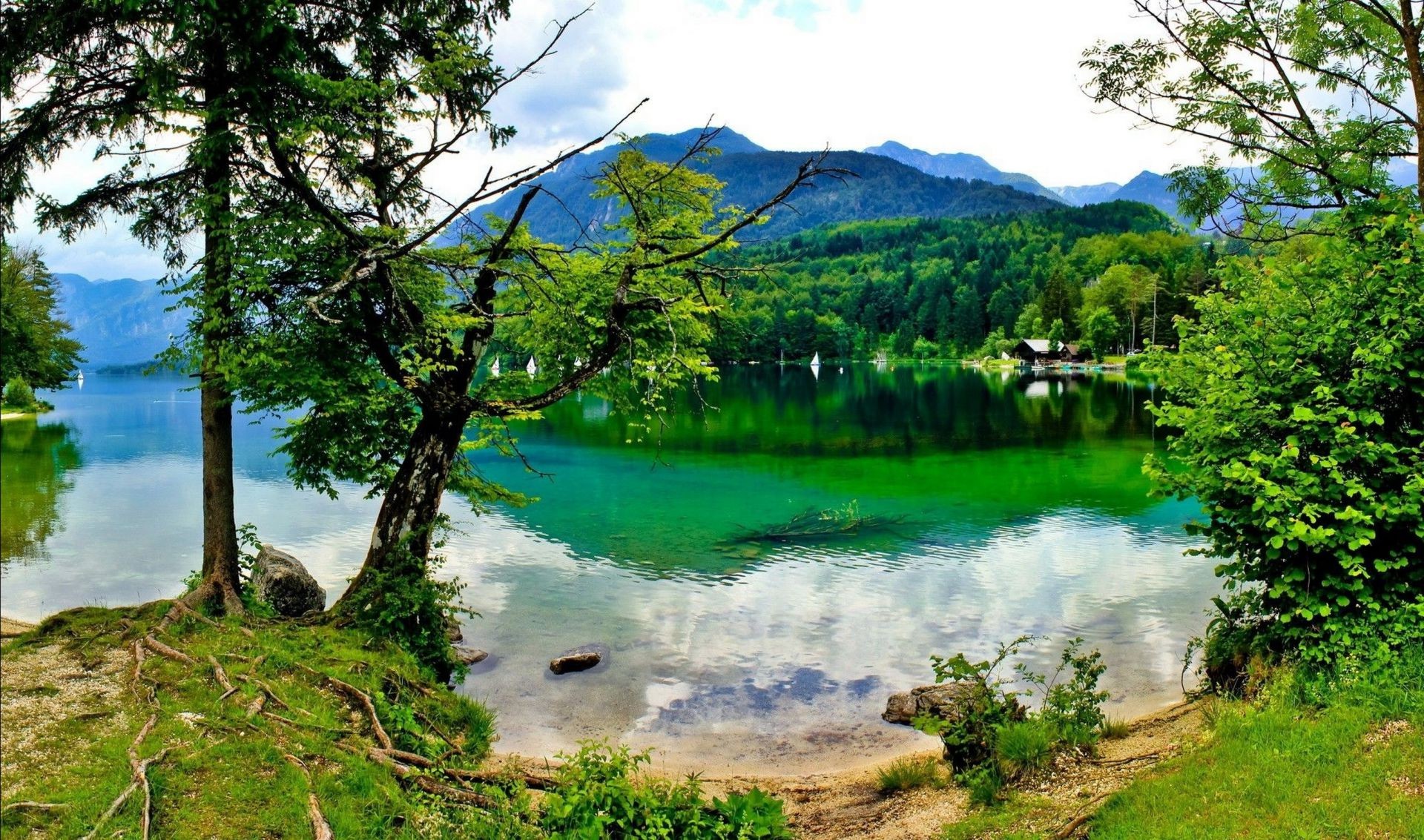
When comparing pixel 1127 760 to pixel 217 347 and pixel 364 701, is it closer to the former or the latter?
pixel 364 701

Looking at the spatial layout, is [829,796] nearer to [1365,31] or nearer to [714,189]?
[714,189]

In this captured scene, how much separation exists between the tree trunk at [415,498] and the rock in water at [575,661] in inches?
153

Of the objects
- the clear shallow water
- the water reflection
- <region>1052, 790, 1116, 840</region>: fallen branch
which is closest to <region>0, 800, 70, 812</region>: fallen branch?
the clear shallow water

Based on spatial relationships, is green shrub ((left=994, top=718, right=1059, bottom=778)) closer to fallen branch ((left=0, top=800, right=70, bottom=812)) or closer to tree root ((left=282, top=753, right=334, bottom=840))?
tree root ((left=282, top=753, right=334, bottom=840))

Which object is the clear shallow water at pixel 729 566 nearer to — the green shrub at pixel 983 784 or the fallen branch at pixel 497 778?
the green shrub at pixel 983 784

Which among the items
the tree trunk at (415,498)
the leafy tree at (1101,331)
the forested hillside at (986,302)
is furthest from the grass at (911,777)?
the forested hillside at (986,302)

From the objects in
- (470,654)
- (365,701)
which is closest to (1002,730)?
(365,701)

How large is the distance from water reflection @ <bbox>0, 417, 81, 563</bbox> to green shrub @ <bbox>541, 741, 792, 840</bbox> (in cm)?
2267

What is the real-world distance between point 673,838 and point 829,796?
3.36m

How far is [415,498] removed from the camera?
444 inches

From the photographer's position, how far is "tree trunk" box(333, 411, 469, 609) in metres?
11.1

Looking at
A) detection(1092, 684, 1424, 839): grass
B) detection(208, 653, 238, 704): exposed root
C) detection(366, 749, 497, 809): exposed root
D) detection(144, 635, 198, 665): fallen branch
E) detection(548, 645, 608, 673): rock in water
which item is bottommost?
detection(548, 645, 608, 673): rock in water

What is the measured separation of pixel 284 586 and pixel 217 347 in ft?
16.9

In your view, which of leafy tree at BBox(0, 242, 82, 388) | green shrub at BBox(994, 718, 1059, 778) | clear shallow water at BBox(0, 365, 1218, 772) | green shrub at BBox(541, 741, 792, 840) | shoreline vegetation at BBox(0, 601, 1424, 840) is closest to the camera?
shoreline vegetation at BBox(0, 601, 1424, 840)
